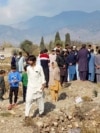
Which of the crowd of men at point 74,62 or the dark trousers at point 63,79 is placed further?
the dark trousers at point 63,79

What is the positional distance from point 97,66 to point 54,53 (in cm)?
214

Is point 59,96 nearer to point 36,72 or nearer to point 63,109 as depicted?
point 63,109

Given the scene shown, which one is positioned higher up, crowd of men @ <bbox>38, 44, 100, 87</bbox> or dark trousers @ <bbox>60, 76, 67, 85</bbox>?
crowd of men @ <bbox>38, 44, 100, 87</bbox>

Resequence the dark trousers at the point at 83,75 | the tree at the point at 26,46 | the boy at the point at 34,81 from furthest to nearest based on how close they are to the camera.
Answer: the tree at the point at 26,46 → the dark trousers at the point at 83,75 → the boy at the point at 34,81

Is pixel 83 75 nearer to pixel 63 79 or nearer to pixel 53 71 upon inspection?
pixel 63 79

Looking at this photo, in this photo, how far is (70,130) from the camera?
1284 centimetres

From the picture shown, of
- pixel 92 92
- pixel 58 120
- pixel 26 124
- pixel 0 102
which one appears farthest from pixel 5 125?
pixel 92 92

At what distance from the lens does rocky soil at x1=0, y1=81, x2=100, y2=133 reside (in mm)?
12547

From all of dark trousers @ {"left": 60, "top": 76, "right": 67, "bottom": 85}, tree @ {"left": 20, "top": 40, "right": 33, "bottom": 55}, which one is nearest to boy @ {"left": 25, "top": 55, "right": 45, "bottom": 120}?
dark trousers @ {"left": 60, "top": 76, "right": 67, "bottom": 85}

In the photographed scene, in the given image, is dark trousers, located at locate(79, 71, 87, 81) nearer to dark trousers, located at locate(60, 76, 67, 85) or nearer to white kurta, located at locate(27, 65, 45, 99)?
dark trousers, located at locate(60, 76, 67, 85)

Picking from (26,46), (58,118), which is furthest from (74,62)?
(26,46)

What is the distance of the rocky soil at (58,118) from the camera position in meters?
12.5

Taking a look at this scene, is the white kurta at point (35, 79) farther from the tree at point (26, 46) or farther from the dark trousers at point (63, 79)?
the tree at point (26, 46)

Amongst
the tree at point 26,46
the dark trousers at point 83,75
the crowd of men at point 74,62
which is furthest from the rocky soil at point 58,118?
the tree at point 26,46
